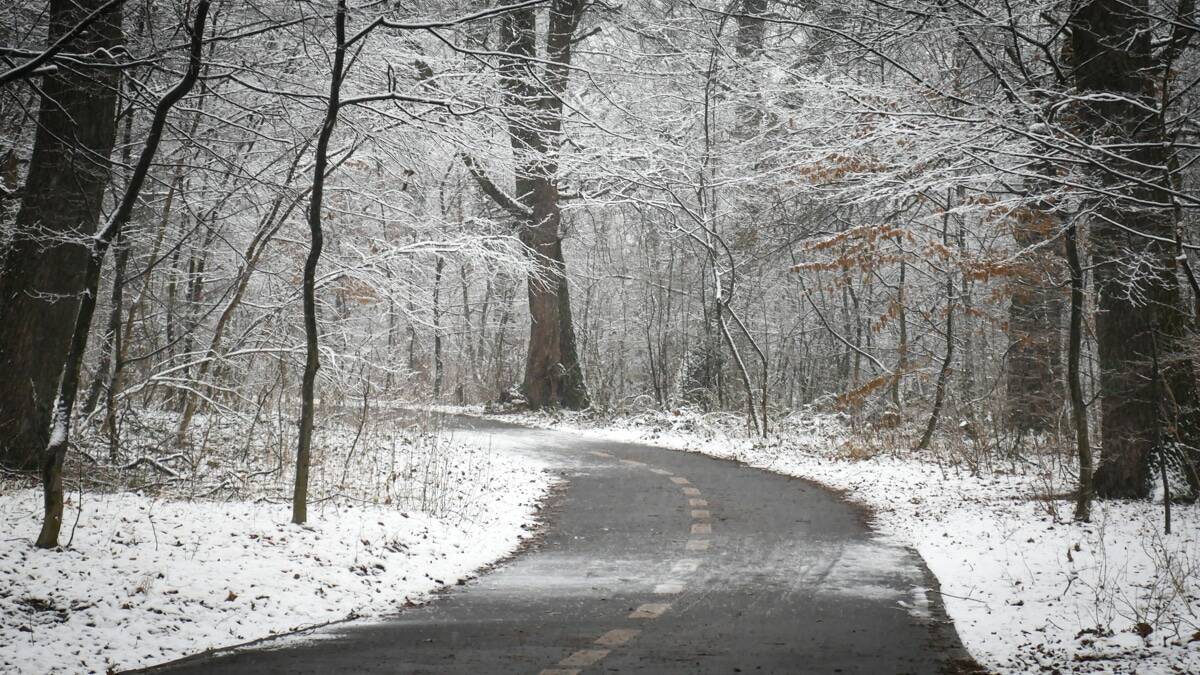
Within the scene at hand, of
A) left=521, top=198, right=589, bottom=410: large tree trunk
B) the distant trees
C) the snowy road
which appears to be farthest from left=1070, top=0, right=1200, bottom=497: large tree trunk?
left=521, top=198, right=589, bottom=410: large tree trunk

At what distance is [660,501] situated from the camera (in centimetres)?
1091

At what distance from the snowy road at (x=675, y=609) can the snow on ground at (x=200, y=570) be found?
1.38 feet

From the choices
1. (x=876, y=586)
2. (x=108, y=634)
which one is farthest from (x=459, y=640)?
(x=876, y=586)

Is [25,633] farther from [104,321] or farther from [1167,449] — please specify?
[104,321]

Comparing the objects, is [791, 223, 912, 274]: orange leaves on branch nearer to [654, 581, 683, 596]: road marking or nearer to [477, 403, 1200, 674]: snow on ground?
[477, 403, 1200, 674]: snow on ground

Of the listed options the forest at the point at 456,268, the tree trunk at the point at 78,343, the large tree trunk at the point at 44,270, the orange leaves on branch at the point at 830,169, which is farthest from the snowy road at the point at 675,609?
the large tree trunk at the point at 44,270

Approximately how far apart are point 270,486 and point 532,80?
5.46m

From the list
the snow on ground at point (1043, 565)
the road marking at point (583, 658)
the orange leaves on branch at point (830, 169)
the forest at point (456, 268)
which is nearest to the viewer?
the road marking at point (583, 658)

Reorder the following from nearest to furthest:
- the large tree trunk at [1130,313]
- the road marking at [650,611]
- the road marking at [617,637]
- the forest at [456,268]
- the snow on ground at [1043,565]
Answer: the snow on ground at [1043,565]
the road marking at [617,637]
the road marking at [650,611]
the forest at [456,268]
the large tree trunk at [1130,313]

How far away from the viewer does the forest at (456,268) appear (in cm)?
625

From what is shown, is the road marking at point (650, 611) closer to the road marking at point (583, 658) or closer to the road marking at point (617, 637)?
the road marking at point (617, 637)

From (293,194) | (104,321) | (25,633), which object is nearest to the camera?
(25,633)

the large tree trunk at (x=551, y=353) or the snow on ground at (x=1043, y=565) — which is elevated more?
the large tree trunk at (x=551, y=353)

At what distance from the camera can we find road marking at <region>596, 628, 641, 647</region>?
5.43 meters
